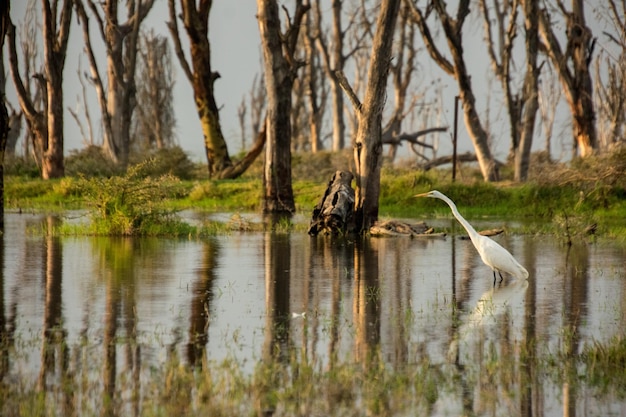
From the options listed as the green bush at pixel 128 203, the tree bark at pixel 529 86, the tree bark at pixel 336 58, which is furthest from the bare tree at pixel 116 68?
the green bush at pixel 128 203

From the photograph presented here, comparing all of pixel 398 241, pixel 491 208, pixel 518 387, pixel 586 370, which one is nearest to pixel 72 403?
pixel 518 387

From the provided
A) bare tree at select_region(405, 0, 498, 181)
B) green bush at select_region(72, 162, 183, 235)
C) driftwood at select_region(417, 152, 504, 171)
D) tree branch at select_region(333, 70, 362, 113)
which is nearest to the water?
green bush at select_region(72, 162, 183, 235)

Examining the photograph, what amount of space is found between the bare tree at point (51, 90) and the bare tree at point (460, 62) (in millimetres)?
12046

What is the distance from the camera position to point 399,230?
70.8 ft

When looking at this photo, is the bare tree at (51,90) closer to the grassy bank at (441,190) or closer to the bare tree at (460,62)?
the grassy bank at (441,190)

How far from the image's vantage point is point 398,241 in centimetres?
2069

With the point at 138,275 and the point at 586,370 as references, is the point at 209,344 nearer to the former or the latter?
the point at 586,370

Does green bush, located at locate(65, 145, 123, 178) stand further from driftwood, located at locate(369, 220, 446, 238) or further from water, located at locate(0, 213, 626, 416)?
water, located at locate(0, 213, 626, 416)

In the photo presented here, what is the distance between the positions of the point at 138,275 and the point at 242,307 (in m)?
3.07

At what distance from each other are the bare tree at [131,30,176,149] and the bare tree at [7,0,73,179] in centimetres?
2589

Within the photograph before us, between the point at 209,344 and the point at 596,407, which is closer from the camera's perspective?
the point at 596,407

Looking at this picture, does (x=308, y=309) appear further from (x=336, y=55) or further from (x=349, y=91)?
(x=336, y=55)

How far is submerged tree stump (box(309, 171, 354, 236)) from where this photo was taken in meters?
21.6

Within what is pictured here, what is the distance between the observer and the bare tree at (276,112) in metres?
28.8
